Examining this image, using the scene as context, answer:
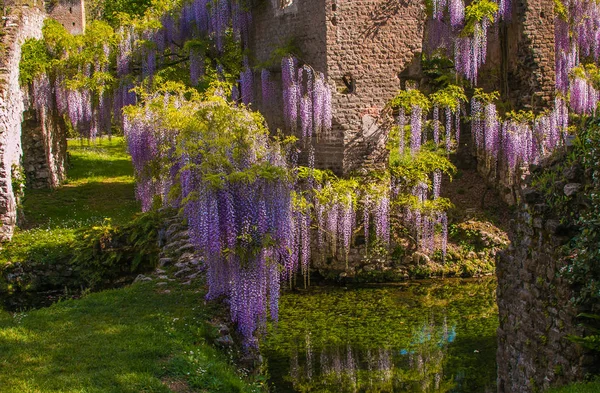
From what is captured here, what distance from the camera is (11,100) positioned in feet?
45.9

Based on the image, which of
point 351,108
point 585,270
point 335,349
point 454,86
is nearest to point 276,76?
point 351,108

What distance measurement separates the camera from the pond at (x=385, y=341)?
26.3ft

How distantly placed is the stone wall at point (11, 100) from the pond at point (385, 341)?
4.73m

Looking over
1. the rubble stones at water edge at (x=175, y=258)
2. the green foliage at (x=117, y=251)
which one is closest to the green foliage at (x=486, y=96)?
the rubble stones at water edge at (x=175, y=258)

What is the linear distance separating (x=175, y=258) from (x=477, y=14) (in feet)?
23.3

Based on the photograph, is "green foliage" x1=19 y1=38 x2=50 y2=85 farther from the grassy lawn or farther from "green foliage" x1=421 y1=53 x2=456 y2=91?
"green foliage" x1=421 y1=53 x2=456 y2=91

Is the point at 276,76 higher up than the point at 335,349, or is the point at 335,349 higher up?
the point at 276,76

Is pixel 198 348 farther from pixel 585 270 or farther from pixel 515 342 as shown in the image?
pixel 585 270

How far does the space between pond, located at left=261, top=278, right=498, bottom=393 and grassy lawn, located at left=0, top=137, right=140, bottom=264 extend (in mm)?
3709

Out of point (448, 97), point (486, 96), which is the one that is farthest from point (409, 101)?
point (486, 96)

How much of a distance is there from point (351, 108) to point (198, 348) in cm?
743

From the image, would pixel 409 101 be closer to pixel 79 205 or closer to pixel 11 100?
pixel 79 205

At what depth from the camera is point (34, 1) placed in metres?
16.2

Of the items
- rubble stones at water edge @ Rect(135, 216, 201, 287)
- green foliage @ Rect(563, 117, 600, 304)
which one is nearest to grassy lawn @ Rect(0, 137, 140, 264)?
rubble stones at water edge @ Rect(135, 216, 201, 287)
